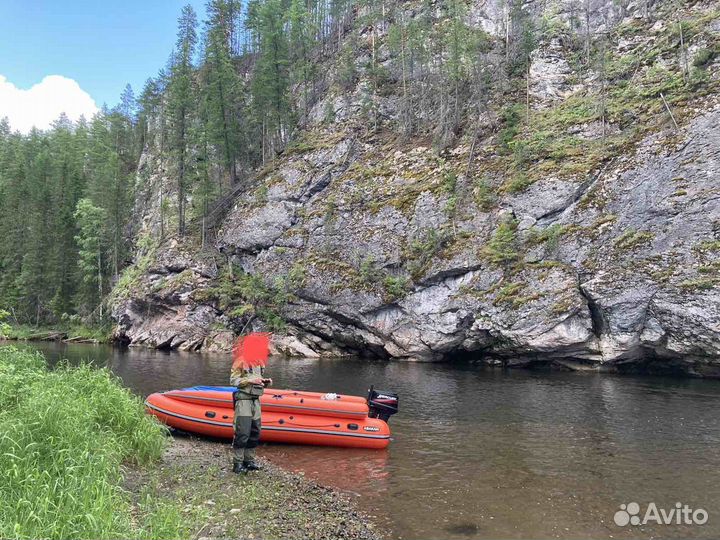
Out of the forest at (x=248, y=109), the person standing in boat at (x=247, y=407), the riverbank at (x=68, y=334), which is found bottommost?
the riverbank at (x=68, y=334)

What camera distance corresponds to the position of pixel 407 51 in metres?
41.2

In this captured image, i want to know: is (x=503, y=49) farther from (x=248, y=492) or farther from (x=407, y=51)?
(x=248, y=492)

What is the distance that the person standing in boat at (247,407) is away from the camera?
7672 mm

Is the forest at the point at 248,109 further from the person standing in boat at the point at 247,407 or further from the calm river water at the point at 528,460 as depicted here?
the person standing in boat at the point at 247,407

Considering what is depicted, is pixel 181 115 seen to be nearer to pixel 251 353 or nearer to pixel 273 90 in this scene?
pixel 273 90

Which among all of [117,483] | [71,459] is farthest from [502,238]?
[71,459]

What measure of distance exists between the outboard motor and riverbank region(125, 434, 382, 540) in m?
2.97

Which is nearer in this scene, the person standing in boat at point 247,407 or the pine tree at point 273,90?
the person standing in boat at point 247,407

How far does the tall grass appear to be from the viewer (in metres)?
3.93

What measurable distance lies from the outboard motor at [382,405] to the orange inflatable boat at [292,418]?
0.05 m

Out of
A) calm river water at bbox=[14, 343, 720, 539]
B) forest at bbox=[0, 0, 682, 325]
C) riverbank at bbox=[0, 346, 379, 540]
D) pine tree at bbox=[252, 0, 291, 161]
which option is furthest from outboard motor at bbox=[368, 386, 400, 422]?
pine tree at bbox=[252, 0, 291, 161]

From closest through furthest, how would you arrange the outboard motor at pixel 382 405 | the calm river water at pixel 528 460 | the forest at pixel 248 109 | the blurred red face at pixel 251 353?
1. the calm river water at pixel 528 460
2. the blurred red face at pixel 251 353
3. the outboard motor at pixel 382 405
4. the forest at pixel 248 109

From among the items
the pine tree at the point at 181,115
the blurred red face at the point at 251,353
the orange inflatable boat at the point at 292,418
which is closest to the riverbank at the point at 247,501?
the orange inflatable boat at the point at 292,418

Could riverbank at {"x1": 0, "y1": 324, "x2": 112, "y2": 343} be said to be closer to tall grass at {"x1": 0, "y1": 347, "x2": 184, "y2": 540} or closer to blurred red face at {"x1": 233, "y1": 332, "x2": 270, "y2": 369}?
tall grass at {"x1": 0, "y1": 347, "x2": 184, "y2": 540}
